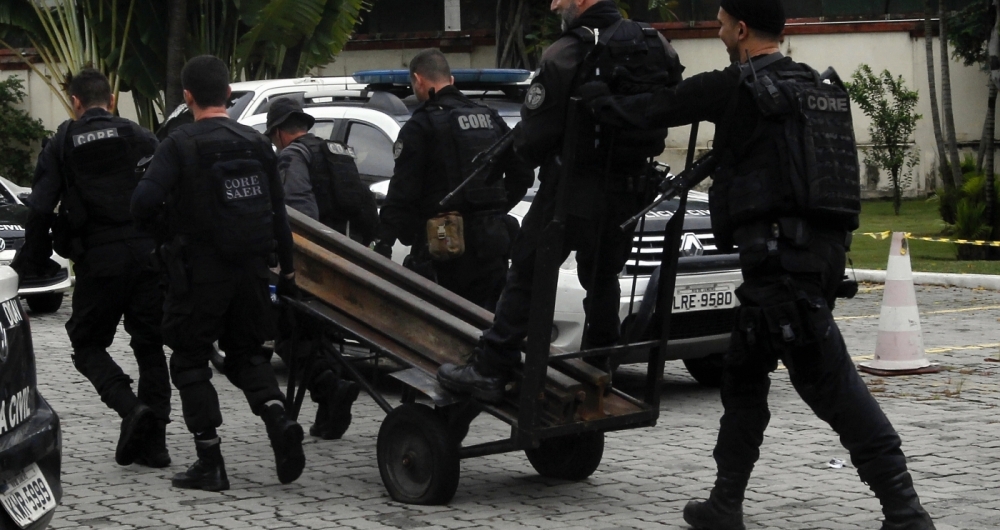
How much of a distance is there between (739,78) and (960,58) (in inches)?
715

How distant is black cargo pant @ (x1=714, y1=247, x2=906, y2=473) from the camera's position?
15.6 ft

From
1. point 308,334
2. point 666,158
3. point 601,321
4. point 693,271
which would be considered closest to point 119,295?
point 308,334

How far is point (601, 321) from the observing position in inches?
226

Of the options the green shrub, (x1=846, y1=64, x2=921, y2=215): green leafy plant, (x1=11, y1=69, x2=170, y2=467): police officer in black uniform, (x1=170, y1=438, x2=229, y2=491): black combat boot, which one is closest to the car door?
(x1=11, y1=69, x2=170, y2=467): police officer in black uniform

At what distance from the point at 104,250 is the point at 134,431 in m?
0.92

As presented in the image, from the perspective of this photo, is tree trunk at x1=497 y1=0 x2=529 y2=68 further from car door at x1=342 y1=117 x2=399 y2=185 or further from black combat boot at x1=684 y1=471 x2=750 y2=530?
black combat boot at x1=684 y1=471 x2=750 y2=530

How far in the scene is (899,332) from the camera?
8.70 meters

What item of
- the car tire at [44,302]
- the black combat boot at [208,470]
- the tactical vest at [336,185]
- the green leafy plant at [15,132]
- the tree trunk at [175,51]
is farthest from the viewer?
the green leafy plant at [15,132]

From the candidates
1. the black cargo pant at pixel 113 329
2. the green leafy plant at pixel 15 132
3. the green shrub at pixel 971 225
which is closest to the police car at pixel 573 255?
the black cargo pant at pixel 113 329

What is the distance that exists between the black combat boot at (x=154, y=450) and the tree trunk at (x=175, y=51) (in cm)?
1127

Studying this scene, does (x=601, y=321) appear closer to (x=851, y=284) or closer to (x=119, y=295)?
(x=851, y=284)

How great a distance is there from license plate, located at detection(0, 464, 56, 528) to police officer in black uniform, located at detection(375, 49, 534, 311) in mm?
3020

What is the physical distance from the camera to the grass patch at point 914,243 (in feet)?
50.2

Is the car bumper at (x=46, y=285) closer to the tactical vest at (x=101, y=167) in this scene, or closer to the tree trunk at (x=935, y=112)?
the tactical vest at (x=101, y=167)
